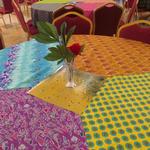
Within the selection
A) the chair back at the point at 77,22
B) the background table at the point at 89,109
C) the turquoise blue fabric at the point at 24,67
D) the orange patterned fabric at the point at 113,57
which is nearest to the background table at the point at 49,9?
the chair back at the point at 77,22

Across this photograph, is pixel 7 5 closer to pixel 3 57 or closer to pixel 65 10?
pixel 65 10

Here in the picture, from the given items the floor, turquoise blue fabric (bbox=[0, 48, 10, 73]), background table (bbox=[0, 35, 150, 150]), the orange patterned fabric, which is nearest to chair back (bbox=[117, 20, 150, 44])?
the orange patterned fabric

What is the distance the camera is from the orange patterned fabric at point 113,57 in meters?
1.59

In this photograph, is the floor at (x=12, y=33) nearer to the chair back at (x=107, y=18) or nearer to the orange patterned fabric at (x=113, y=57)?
the chair back at (x=107, y=18)

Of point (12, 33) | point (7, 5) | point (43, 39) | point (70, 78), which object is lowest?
point (12, 33)

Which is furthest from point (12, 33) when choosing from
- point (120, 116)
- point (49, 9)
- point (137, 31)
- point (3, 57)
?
point (120, 116)

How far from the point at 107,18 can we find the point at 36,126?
2.12 m

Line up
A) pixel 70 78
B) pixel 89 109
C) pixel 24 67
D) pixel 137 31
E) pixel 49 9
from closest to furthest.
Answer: pixel 89 109 → pixel 70 78 → pixel 24 67 → pixel 137 31 → pixel 49 9

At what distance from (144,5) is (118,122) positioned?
461 cm

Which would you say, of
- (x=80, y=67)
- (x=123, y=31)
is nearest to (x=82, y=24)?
(x=123, y=31)

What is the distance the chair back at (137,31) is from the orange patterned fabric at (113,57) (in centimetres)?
11

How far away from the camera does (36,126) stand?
3.72 feet

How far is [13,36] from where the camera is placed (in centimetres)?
466

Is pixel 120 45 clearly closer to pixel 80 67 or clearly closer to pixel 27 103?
pixel 80 67
